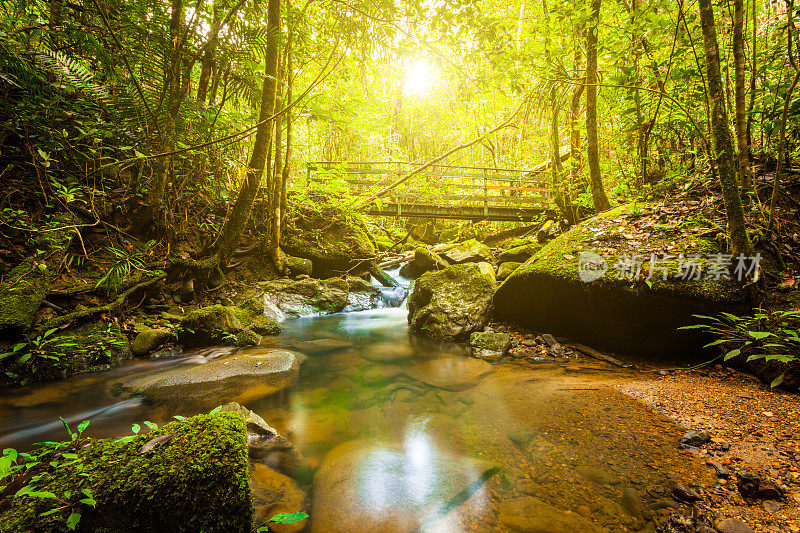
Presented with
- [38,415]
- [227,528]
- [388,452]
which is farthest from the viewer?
[38,415]

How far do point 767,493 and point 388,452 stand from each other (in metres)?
2.36

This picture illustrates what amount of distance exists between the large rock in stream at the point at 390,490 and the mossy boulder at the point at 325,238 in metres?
7.70

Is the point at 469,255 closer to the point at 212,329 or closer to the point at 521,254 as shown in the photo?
the point at 521,254

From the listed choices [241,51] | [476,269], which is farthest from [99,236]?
[476,269]

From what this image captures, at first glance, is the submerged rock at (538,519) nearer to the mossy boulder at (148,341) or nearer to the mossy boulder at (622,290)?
the mossy boulder at (622,290)

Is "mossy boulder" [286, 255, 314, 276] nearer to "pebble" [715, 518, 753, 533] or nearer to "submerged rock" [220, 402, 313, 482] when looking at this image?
"submerged rock" [220, 402, 313, 482]

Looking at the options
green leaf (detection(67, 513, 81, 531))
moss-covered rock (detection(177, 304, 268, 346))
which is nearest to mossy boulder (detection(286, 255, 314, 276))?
moss-covered rock (detection(177, 304, 268, 346))

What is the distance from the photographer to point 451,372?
4.39 m

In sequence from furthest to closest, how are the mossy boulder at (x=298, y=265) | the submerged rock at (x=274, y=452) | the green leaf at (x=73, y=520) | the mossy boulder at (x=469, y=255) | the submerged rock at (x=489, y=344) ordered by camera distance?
1. the mossy boulder at (x=469, y=255)
2. the mossy boulder at (x=298, y=265)
3. the submerged rock at (x=489, y=344)
4. the submerged rock at (x=274, y=452)
5. the green leaf at (x=73, y=520)

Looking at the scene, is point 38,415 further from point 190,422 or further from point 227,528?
point 227,528

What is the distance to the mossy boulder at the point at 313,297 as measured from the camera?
750cm

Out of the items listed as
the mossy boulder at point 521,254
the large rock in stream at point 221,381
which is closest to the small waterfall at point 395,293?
the mossy boulder at point 521,254

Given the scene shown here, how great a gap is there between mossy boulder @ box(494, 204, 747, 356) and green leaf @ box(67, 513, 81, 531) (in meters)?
4.90

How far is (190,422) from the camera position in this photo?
1621mm
